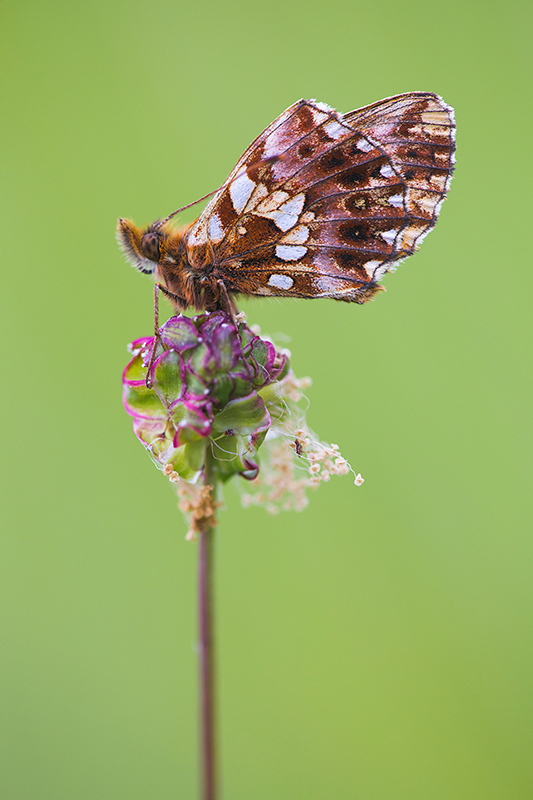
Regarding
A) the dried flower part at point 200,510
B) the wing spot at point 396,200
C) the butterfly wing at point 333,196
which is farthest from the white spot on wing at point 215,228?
the dried flower part at point 200,510

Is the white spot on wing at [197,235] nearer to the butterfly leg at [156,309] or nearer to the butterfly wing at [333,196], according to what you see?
the butterfly wing at [333,196]

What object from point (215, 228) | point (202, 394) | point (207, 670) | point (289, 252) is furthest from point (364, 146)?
point (207, 670)

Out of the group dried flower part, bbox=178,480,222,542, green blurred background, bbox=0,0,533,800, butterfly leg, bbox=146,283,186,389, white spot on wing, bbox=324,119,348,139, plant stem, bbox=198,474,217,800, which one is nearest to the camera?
plant stem, bbox=198,474,217,800

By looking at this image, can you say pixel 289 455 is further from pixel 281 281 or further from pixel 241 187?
pixel 241 187

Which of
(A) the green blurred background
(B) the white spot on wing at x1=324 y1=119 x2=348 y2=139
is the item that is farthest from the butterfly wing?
(A) the green blurred background

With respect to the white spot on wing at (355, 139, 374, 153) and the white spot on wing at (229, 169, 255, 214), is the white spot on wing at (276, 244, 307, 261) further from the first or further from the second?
the white spot on wing at (355, 139, 374, 153)
